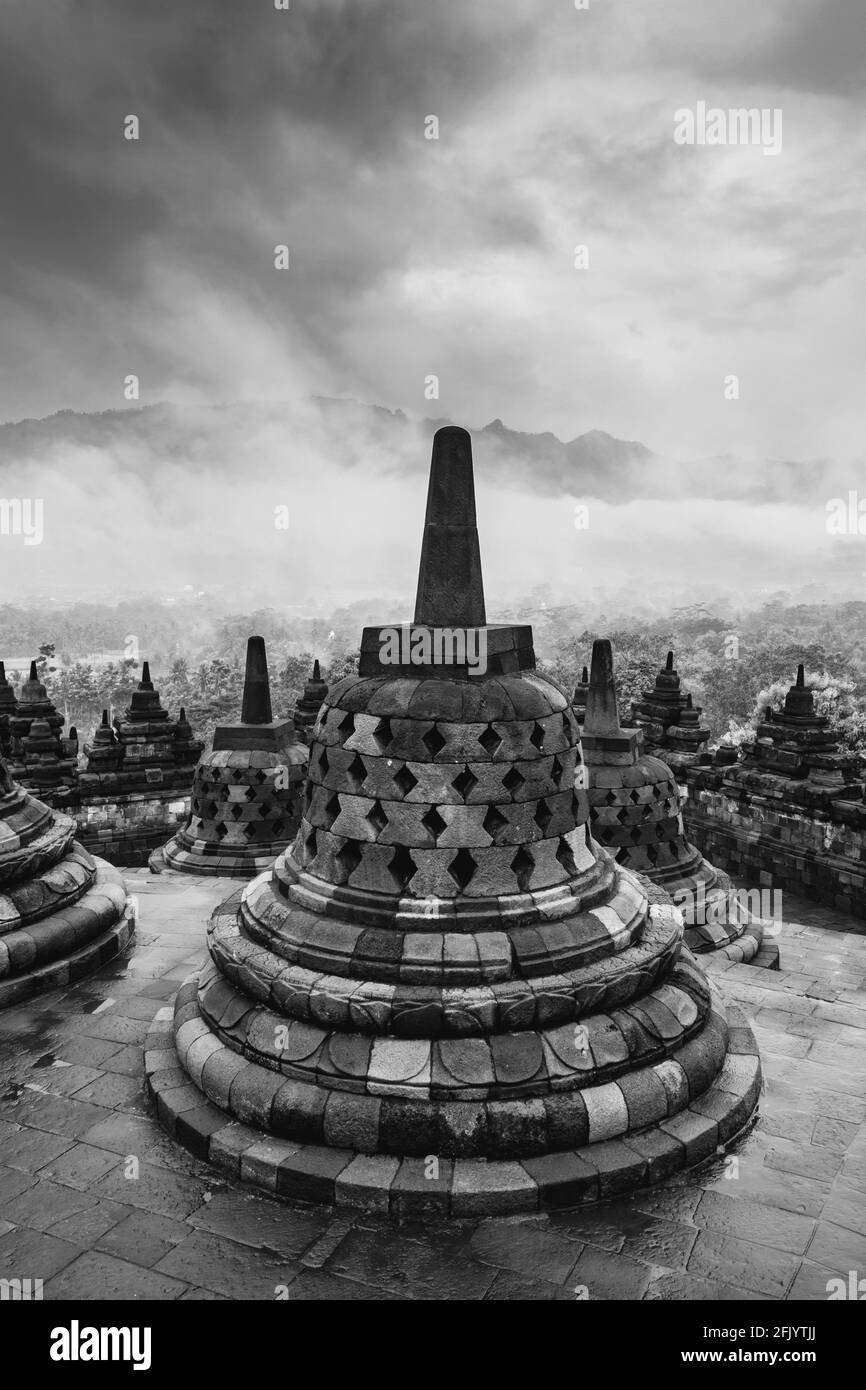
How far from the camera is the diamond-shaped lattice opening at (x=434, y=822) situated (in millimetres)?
4059

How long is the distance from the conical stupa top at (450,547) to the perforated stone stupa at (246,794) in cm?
739

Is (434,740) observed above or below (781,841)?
above

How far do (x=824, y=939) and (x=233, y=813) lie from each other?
8.34 meters

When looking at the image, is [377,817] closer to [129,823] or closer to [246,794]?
[246,794]

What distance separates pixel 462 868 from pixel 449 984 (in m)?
0.59

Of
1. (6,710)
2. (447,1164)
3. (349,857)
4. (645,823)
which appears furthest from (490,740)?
(6,710)

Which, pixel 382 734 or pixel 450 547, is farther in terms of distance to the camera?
pixel 450 547

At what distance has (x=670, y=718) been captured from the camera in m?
19.8

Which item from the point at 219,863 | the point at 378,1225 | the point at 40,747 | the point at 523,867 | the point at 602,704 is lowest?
the point at 219,863

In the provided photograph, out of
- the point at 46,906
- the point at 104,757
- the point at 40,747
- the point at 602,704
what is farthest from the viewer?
the point at 40,747

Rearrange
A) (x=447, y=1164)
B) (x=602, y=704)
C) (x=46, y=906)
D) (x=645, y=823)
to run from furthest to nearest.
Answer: (x=602, y=704), (x=645, y=823), (x=46, y=906), (x=447, y=1164)

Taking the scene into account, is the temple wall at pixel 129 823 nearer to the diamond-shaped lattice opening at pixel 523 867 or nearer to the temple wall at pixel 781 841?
the temple wall at pixel 781 841

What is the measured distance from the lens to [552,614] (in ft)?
360
